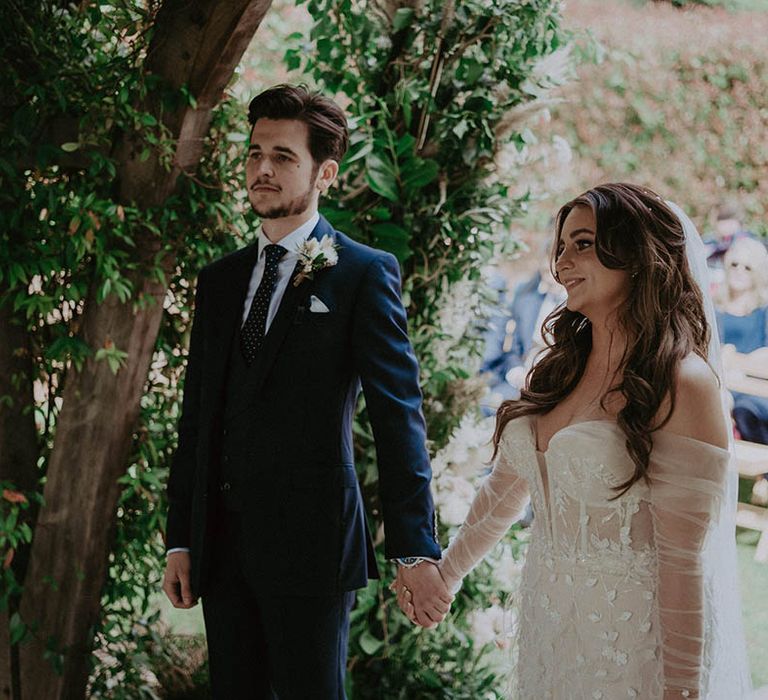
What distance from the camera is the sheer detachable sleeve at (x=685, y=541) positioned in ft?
4.95

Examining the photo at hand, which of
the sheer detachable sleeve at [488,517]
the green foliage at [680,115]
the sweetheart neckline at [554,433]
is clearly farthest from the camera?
the green foliage at [680,115]

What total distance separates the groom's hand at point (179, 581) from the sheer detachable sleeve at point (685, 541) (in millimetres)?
1066

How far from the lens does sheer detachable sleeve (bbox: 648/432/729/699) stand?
1509mm

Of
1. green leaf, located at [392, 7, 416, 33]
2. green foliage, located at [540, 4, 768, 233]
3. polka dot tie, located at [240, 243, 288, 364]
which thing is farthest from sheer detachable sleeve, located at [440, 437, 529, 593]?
green foliage, located at [540, 4, 768, 233]

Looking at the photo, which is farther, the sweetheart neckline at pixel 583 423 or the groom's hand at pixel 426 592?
the groom's hand at pixel 426 592

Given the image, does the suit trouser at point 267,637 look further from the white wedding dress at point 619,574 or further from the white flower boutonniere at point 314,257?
the white flower boutonniere at point 314,257

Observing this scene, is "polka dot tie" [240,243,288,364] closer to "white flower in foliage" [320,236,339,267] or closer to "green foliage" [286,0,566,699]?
"white flower in foliage" [320,236,339,267]

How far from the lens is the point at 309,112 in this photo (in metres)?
2.03

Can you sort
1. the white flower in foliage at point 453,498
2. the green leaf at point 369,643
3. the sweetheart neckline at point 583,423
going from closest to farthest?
the sweetheart neckline at point 583,423
the green leaf at point 369,643
the white flower in foliage at point 453,498

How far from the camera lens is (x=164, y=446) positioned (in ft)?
9.29

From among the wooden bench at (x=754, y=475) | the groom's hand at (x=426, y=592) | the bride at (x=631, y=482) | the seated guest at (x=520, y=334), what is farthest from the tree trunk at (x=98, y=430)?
the wooden bench at (x=754, y=475)

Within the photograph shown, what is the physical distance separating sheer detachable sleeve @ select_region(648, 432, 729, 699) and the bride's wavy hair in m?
0.05

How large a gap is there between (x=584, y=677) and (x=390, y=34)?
76.3 inches

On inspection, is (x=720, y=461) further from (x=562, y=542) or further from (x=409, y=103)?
(x=409, y=103)
